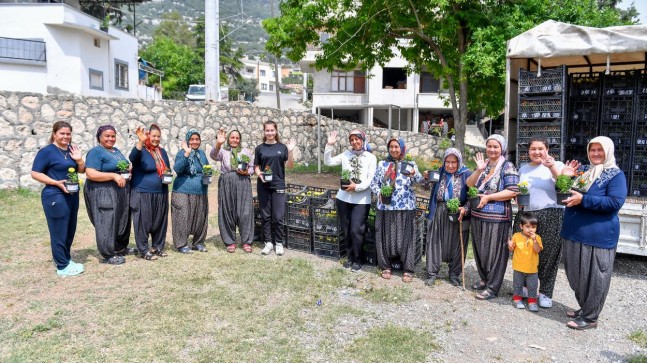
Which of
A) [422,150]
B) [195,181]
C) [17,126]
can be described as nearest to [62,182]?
[195,181]

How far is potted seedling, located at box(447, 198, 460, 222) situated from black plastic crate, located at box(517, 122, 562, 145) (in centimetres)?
226

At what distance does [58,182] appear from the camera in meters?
5.50

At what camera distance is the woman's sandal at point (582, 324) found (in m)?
4.59

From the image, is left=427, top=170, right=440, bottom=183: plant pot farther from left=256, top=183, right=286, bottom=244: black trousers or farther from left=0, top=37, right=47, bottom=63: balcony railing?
left=0, top=37, right=47, bottom=63: balcony railing

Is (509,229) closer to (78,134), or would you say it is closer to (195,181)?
(195,181)

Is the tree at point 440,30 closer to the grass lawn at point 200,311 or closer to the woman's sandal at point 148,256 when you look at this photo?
the grass lawn at point 200,311

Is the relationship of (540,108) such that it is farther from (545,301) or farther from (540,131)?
(545,301)

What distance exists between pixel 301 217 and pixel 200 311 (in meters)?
2.50

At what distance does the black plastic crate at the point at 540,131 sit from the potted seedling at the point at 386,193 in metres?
2.55

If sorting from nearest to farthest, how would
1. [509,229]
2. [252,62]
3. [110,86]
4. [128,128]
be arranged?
[509,229]
[128,128]
[110,86]
[252,62]

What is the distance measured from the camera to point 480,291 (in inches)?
220

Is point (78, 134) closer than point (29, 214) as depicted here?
No

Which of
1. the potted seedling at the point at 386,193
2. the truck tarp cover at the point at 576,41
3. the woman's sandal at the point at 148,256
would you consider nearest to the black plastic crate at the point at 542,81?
the truck tarp cover at the point at 576,41

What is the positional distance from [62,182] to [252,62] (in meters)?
89.1
